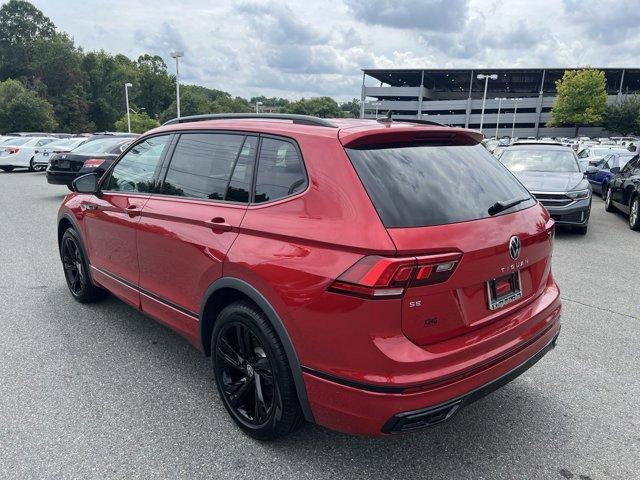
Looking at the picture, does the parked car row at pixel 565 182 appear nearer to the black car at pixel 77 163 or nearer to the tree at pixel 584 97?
the black car at pixel 77 163

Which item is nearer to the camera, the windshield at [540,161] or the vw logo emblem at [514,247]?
the vw logo emblem at [514,247]

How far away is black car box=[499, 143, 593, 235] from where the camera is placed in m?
8.21

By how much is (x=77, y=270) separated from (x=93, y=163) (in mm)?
8047

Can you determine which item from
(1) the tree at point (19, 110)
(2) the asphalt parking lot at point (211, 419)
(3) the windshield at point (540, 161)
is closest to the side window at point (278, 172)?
(2) the asphalt parking lot at point (211, 419)

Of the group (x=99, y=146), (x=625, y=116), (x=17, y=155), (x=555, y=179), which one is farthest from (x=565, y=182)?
(x=625, y=116)

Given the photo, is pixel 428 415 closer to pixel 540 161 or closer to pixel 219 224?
pixel 219 224

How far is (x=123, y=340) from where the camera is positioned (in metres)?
4.12

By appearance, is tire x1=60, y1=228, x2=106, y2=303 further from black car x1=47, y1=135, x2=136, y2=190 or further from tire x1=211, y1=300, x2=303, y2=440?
black car x1=47, y1=135, x2=136, y2=190

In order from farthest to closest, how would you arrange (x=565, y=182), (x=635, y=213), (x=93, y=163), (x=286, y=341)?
(x=93, y=163), (x=635, y=213), (x=565, y=182), (x=286, y=341)

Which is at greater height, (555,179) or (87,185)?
(87,185)

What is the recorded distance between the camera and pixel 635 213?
9.35 m

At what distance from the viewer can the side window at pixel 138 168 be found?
12.0 ft

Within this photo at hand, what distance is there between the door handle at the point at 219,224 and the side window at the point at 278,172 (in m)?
0.23

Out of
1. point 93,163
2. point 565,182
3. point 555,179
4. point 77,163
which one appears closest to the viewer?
point 565,182
